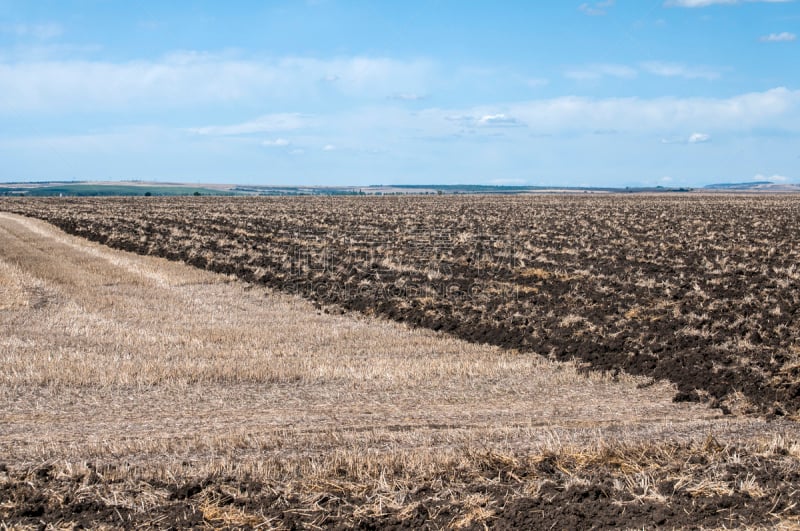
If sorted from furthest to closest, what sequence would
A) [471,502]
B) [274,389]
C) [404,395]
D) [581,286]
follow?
[581,286]
[274,389]
[404,395]
[471,502]

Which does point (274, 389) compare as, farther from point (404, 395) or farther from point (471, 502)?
point (471, 502)

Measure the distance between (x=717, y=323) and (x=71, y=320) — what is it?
13.4 meters

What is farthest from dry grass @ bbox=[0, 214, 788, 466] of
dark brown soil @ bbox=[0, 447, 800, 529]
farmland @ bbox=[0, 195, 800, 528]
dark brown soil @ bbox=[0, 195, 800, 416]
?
dark brown soil @ bbox=[0, 447, 800, 529]

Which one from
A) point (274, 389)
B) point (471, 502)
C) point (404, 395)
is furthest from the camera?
point (274, 389)

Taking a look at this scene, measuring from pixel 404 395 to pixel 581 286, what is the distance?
422 inches

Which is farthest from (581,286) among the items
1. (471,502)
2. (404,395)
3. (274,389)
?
(471,502)

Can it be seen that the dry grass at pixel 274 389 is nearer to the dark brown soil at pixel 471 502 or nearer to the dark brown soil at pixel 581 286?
the dark brown soil at pixel 581 286

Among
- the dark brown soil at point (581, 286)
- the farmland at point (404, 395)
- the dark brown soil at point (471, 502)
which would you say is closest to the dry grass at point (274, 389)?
the farmland at point (404, 395)

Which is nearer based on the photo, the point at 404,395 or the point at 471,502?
the point at 471,502

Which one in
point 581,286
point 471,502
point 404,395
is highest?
point 581,286

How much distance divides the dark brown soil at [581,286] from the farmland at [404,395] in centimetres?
9

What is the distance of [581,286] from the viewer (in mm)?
20688

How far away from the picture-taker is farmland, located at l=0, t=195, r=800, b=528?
22.8 feet

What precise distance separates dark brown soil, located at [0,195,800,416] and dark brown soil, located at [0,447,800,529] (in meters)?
3.74
